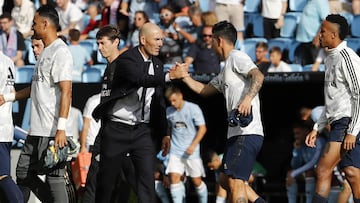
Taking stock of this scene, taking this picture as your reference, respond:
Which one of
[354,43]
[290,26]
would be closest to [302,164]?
[354,43]

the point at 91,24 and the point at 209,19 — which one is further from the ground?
the point at 209,19

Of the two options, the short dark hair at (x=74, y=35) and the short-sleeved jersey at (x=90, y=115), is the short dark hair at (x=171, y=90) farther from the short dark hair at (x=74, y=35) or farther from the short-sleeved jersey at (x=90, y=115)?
the short dark hair at (x=74, y=35)

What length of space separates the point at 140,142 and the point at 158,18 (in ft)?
22.2

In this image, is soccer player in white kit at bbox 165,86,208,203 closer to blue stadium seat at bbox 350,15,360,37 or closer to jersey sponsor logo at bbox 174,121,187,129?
jersey sponsor logo at bbox 174,121,187,129

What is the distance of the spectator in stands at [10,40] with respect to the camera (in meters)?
15.6

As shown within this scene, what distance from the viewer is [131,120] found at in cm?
942

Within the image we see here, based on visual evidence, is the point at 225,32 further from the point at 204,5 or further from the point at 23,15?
the point at 23,15

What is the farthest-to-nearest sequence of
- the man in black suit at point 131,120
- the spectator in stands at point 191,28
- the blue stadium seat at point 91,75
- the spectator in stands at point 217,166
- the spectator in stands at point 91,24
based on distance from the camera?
the spectator in stands at point 91,24 < the spectator in stands at point 191,28 < the blue stadium seat at point 91,75 < the spectator in stands at point 217,166 < the man in black suit at point 131,120

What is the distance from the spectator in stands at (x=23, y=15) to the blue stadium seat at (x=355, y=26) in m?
5.40

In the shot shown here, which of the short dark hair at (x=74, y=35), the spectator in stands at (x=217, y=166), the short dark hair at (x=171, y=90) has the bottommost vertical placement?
the spectator in stands at (x=217, y=166)

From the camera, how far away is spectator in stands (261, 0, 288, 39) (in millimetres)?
15102

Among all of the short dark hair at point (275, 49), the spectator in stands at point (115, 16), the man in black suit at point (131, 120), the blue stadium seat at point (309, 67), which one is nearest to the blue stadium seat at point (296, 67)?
the blue stadium seat at point (309, 67)

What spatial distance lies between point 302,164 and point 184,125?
1.73 m

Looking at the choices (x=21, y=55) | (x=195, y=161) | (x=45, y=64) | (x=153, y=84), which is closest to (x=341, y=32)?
(x=153, y=84)
